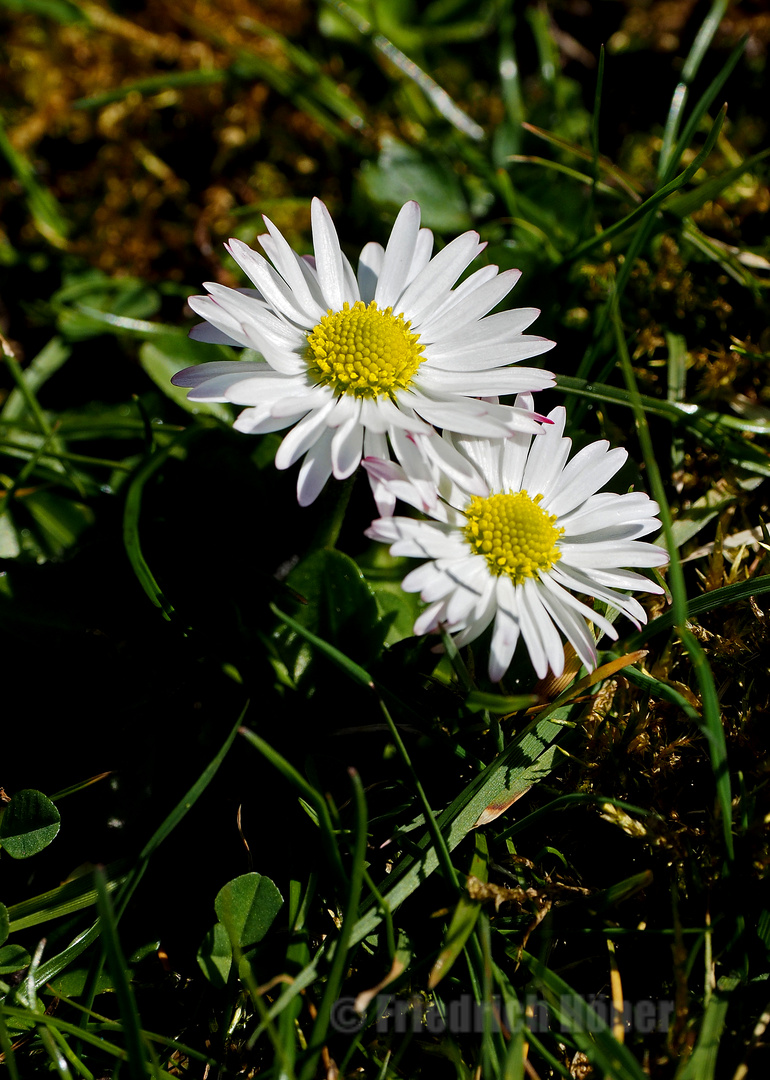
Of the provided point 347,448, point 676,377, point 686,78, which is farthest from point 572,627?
point 686,78

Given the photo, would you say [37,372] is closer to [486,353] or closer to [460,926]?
[486,353]

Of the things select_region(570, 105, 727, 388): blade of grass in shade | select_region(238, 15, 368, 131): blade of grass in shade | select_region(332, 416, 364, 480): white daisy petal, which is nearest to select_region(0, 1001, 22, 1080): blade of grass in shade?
select_region(332, 416, 364, 480): white daisy petal

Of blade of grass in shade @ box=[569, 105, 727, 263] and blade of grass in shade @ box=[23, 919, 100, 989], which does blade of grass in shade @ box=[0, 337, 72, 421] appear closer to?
blade of grass in shade @ box=[23, 919, 100, 989]

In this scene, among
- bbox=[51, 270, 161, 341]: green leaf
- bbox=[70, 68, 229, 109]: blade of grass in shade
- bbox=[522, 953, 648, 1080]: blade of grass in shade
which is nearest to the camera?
bbox=[522, 953, 648, 1080]: blade of grass in shade

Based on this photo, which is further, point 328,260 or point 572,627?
point 328,260

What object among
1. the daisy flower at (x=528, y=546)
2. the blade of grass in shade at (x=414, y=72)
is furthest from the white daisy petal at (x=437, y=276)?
the blade of grass in shade at (x=414, y=72)

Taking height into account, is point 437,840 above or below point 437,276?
below
